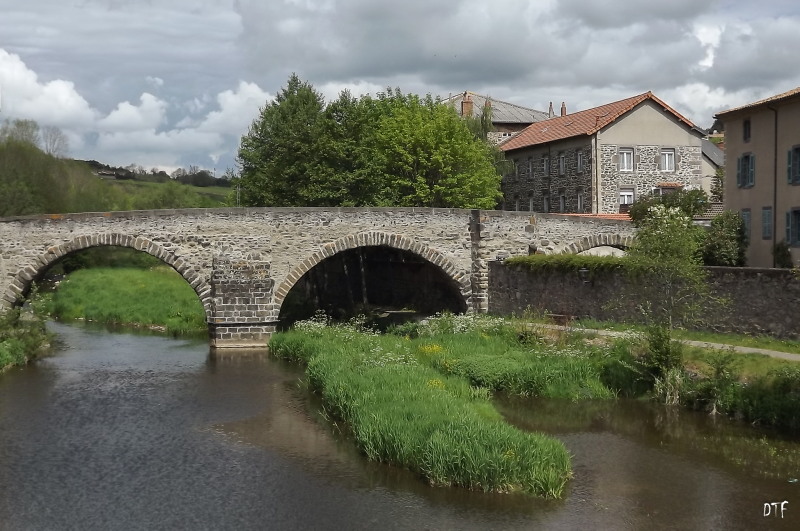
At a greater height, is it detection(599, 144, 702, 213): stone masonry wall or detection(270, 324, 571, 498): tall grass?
detection(599, 144, 702, 213): stone masonry wall

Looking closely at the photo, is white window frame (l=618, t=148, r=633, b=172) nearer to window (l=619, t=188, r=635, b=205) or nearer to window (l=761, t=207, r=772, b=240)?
window (l=619, t=188, r=635, b=205)

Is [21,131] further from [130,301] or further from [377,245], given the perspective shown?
[377,245]

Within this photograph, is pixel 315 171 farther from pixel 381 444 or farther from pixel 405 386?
pixel 381 444

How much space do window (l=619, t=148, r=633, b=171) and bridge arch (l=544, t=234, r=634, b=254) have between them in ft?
44.0

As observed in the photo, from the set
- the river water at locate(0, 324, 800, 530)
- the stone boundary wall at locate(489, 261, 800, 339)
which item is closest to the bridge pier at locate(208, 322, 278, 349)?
the river water at locate(0, 324, 800, 530)

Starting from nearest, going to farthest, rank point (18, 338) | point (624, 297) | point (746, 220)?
point (624, 297) → point (18, 338) → point (746, 220)

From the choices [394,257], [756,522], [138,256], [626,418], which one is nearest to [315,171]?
[394,257]

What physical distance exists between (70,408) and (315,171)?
21393 millimetres

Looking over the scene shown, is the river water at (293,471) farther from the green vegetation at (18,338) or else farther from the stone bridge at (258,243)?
the stone bridge at (258,243)

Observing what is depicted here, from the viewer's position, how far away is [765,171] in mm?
27875

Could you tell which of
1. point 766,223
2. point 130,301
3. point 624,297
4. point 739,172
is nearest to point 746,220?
point 766,223

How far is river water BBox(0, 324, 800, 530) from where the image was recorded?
11.6 metres

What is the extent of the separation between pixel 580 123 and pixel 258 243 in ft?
75.9

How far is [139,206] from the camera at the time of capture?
61750 mm
